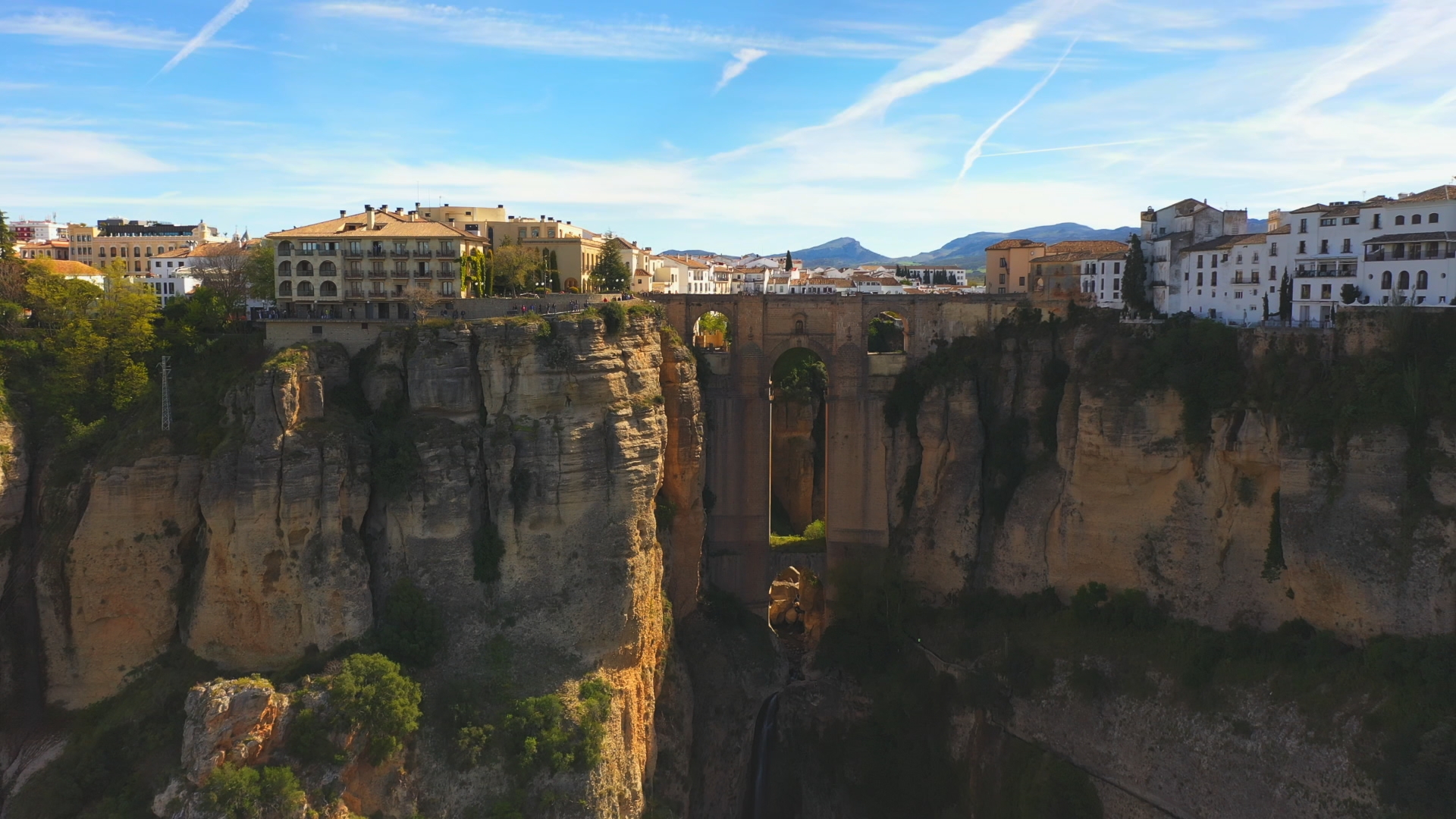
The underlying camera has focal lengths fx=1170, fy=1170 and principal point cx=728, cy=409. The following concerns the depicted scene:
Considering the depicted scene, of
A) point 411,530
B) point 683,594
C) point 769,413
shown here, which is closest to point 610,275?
point 769,413

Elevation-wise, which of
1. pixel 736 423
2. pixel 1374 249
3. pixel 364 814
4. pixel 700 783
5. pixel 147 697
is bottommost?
pixel 700 783

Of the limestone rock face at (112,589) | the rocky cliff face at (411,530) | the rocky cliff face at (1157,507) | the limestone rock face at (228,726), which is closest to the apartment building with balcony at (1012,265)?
the rocky cliff face at (1157,507)

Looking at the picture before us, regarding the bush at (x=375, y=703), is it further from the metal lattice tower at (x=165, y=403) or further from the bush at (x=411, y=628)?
the metal lattice tower at (x=165, y=403)

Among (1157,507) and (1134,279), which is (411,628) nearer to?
(1157,507)

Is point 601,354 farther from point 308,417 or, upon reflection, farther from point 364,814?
point 364,814

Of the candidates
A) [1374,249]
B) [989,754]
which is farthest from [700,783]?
[1374,249]

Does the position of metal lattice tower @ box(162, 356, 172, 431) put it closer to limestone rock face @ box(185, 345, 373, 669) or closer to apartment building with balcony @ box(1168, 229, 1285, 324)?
limestone rock face @ box(185, 345, 373, 669)

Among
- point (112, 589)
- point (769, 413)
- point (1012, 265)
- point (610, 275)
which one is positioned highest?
point (1012, 265)

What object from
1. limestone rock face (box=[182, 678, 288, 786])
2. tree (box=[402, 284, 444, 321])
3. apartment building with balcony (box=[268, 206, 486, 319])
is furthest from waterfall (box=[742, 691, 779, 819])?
apartment building with balcony (box=[268, 206, 486, 319])
